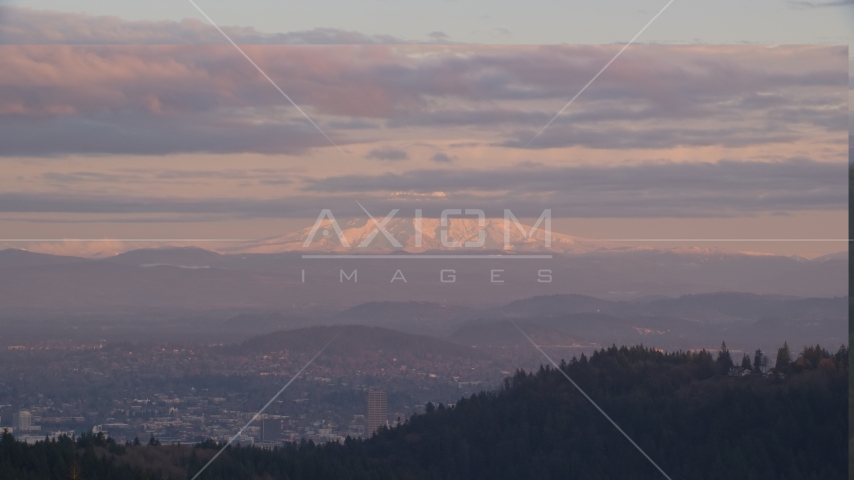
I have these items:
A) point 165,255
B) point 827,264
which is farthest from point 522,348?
point 165,255

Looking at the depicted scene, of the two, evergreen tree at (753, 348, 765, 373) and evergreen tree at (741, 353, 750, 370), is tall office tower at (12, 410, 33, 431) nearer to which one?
evergreen tree at (741, 353, 750, 370)

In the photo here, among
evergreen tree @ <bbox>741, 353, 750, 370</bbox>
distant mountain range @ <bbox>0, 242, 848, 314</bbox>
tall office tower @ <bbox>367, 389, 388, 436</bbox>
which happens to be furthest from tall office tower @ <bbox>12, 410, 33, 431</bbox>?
evergreen tree @ <bbox>741, 353, 750, 370</bbox>

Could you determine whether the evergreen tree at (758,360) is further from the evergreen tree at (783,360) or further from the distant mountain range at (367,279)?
the distant mountain range at (367,279)

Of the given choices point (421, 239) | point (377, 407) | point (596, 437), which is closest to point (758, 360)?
point (596, 437)

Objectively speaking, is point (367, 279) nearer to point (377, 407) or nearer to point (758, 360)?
point (377, 407)

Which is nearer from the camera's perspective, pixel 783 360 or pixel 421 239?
pixel 783 360

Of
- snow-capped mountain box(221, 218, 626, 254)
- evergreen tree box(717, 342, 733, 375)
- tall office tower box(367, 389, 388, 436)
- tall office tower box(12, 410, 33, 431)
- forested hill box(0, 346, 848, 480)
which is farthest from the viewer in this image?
tall office tower box(367, 389, 388, 436)
